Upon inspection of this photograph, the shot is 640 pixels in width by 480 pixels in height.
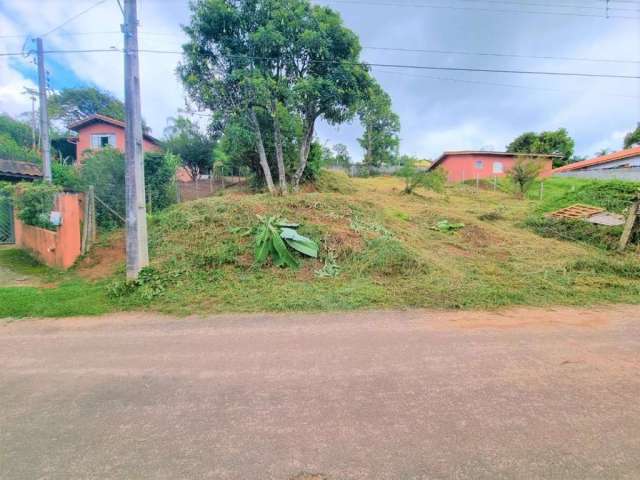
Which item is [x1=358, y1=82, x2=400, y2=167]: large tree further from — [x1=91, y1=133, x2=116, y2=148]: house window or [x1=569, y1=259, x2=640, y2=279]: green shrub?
[x1=569, y1=259, x2=640, y2=279]: green shrub

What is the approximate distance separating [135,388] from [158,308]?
233cm

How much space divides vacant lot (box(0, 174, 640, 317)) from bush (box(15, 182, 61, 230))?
147 centimetres

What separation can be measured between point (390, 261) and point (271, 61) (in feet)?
38.5

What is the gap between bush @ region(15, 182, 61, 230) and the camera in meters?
7.72

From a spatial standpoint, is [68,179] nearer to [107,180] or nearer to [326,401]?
[107,180]

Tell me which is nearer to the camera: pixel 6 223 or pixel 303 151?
pixel 6 223

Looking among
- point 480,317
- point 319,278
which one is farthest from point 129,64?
point 480,317

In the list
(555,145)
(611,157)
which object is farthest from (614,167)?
(555,145)

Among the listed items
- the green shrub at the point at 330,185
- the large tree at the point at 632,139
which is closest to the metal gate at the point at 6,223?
the green shrub at the point at 330,185

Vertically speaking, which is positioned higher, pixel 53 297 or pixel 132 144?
pixel 132 144

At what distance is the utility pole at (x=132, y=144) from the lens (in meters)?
5.67

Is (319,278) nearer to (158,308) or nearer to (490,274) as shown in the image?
(158,308)

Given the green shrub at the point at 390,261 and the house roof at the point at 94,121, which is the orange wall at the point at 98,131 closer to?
the house roof at the point at 94,121

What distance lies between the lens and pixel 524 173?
21.0m
